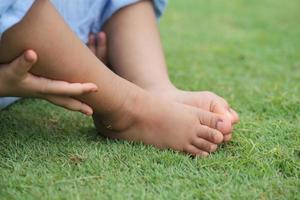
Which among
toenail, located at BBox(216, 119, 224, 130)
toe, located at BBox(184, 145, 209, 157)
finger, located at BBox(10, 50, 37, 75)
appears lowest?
toe, located at BBox(184, 145, 209, 157)

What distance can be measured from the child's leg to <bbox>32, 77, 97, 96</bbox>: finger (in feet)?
0.86

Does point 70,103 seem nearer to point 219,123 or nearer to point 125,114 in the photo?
point 125,114

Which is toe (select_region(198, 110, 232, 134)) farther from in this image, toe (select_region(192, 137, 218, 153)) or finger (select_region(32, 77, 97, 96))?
finger (select_region(32, 77, 97, 96))

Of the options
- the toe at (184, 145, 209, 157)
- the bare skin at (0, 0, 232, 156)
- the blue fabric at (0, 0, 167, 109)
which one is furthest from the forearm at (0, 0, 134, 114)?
the blue fabric at (0, 0, 167, 109)

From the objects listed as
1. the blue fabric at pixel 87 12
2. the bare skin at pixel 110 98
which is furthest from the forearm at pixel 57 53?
the blue fabric at pixel 87 12

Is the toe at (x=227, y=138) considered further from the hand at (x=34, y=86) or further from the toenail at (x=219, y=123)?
the hand at (x=34, y=86)

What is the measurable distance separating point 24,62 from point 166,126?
0.98 ft

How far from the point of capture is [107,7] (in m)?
1.24

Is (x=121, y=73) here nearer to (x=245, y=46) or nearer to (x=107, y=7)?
(x=107, y=7)

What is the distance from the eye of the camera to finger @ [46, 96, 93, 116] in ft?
2.97

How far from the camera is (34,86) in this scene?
874 mm

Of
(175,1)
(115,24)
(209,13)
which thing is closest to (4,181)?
(115,24)

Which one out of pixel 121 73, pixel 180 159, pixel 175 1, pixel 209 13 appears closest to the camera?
pixel 180 159

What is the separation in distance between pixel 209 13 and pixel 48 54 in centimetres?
189
